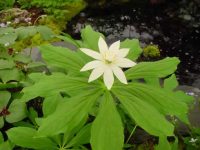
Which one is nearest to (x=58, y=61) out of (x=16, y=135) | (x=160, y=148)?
(x=16, y=135)

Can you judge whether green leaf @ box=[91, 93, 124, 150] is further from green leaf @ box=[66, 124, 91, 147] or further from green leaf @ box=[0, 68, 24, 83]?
green leaf @ box=[0, 68, 24, 83]

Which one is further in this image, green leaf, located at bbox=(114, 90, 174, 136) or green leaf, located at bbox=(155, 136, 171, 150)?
green leaf, located at bbox=(155, 136, 171, 150)

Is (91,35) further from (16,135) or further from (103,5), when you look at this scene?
(103,5)

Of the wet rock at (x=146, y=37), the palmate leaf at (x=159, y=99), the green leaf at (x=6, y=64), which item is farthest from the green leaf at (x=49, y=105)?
the wet rock at (x=146, y=37)

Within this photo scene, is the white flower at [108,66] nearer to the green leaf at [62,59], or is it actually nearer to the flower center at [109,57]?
the flower center at [109,57]

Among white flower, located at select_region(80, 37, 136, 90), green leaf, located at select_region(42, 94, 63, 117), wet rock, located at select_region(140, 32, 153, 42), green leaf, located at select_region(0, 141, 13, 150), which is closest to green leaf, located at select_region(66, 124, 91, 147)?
green leaf, located at select_region(42, 94, 63, 117)

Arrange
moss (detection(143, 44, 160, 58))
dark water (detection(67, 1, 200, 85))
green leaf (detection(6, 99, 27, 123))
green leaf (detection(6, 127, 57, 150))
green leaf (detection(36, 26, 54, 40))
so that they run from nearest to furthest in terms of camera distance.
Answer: green leaf (detection(6, 127, 57, 150)) < green leaf (detection(6, 99, 27, 123)) < green leaf (detection(36, 26, 54, 40)) < moss (detection(143, 44, 160, 58)) < dark water (detection(67, 1, 200, 85))
